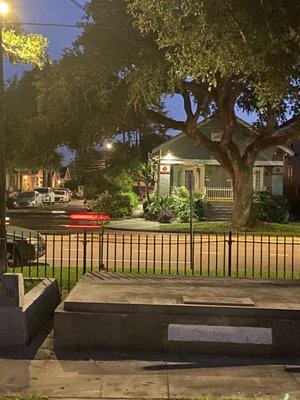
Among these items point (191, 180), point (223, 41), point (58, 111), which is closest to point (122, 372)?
point (223, 41)

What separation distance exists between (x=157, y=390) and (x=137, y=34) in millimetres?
19036

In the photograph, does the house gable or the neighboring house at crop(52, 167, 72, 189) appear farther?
the neighboring house at crop(52, 167, 72, 189)

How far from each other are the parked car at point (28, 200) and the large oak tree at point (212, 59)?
22.0m

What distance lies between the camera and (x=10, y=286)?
745 centimetres

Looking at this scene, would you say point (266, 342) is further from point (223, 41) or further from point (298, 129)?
point (298, 129)

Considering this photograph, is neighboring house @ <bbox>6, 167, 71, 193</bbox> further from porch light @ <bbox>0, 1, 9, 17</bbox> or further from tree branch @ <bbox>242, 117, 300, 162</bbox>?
porch light @ <bbox>0, 1, 9, 17</bbox>

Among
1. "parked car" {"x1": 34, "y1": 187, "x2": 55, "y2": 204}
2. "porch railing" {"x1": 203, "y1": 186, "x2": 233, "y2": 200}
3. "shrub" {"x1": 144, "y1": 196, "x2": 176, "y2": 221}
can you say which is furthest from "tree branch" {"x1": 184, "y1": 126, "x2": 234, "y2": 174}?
"parked car" {"x1": 34, "y1": 187, "x2": 55, "y2": 204}

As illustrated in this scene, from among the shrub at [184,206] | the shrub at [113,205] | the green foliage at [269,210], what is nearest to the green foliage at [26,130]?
the shrub at [113,205]

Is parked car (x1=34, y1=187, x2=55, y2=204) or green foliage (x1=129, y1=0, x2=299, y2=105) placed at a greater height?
green foliage (x1=129, y1=0, x2=299, y2=105)

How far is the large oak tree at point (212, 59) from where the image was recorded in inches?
365

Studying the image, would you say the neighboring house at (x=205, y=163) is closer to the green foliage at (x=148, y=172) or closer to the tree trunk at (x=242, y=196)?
the green foliage at (x=148, y=172)

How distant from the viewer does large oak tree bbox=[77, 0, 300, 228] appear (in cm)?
927

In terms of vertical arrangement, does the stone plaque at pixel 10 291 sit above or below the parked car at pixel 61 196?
above

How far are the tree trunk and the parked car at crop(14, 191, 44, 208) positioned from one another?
27.3 m
